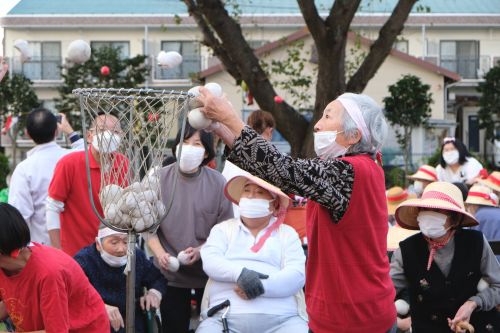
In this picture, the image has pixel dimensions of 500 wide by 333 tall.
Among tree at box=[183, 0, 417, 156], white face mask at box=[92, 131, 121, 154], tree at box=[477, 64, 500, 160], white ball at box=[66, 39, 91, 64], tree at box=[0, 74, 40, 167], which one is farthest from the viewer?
tree at box=[0, 74, 40, 167]

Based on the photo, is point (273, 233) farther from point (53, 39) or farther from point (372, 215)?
point (53, 39)

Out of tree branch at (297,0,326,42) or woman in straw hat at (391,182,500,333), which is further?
tree branch at (297,0,326,42)

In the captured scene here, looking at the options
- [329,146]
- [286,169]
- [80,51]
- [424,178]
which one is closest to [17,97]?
Result: [80,51]

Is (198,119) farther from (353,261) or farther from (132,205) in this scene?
(353,261)

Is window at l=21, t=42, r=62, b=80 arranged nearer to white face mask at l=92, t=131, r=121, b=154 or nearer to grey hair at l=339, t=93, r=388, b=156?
white face mask at l=92, t=131, r=121, b=154

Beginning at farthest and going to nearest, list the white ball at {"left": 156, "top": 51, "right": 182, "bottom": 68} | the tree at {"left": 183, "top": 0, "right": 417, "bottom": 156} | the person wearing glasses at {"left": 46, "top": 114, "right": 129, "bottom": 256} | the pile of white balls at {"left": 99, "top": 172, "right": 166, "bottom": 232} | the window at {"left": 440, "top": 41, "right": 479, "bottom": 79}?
the window at {"left": 440, "top": 41, "right": 479, "bottom": 79}
the tree at {"left": 183, "top": 0, "right": 417, "bottom": 156}
the white ball at {"left": 156, "top": 51, "right": 182, "bottom": 68}
the person wearing glasses at {"left": 46, "top": 114, "right": 129, "bottom": 256}
the pile of white balls at {"left": 99, "top": 172, "right": 166, "bottom": 232}

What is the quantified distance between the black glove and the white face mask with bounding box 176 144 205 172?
2.95 ft

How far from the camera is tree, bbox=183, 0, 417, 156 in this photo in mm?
10469

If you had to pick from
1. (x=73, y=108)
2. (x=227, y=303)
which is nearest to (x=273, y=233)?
(x=227, y=303)

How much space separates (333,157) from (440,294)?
1.82m

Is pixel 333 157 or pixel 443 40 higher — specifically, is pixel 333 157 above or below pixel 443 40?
below

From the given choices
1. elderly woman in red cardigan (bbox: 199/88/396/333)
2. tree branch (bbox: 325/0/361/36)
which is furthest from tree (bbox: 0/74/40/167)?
elderly woman in red cardigan (bbox: 199/88/396/333)

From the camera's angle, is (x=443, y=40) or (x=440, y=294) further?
(x=443, y=40)

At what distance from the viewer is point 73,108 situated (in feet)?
81.1
